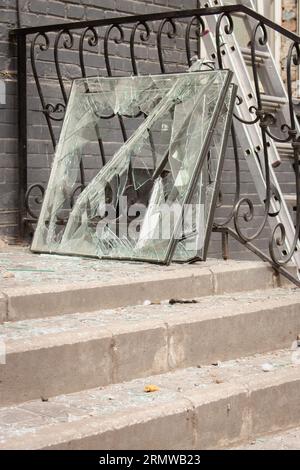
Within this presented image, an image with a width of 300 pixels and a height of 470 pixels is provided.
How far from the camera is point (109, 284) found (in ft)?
12.6

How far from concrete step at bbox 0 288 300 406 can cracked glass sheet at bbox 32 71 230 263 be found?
44 centimetres

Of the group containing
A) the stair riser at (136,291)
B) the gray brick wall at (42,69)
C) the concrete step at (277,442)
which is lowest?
the concrete step at (277,442)

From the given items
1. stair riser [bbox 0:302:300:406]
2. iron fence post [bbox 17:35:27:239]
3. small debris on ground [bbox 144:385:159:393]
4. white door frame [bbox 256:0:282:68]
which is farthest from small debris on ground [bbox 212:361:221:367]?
white door frame [bbox 256:0:282:68]

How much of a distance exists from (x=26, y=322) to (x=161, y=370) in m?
0.58

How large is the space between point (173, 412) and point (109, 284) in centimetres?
88

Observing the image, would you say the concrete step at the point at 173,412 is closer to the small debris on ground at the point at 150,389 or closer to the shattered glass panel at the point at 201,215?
the small debris on ground at the point at 150,389

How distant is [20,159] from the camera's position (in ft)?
17.9

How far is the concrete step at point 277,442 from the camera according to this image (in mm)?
3381

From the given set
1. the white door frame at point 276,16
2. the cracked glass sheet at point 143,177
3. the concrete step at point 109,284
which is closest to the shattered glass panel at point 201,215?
the cracked glass sheet at point 143,177

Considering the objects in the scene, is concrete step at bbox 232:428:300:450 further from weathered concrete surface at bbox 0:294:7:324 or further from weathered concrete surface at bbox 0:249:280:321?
weathered concrete surface at bbox 0:294:7:324

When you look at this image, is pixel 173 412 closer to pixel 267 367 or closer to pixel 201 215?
pixel 267 367

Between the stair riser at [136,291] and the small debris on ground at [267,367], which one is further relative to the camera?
the small debris on ground at [267,367]

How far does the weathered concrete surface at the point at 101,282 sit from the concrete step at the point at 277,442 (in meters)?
0.85
